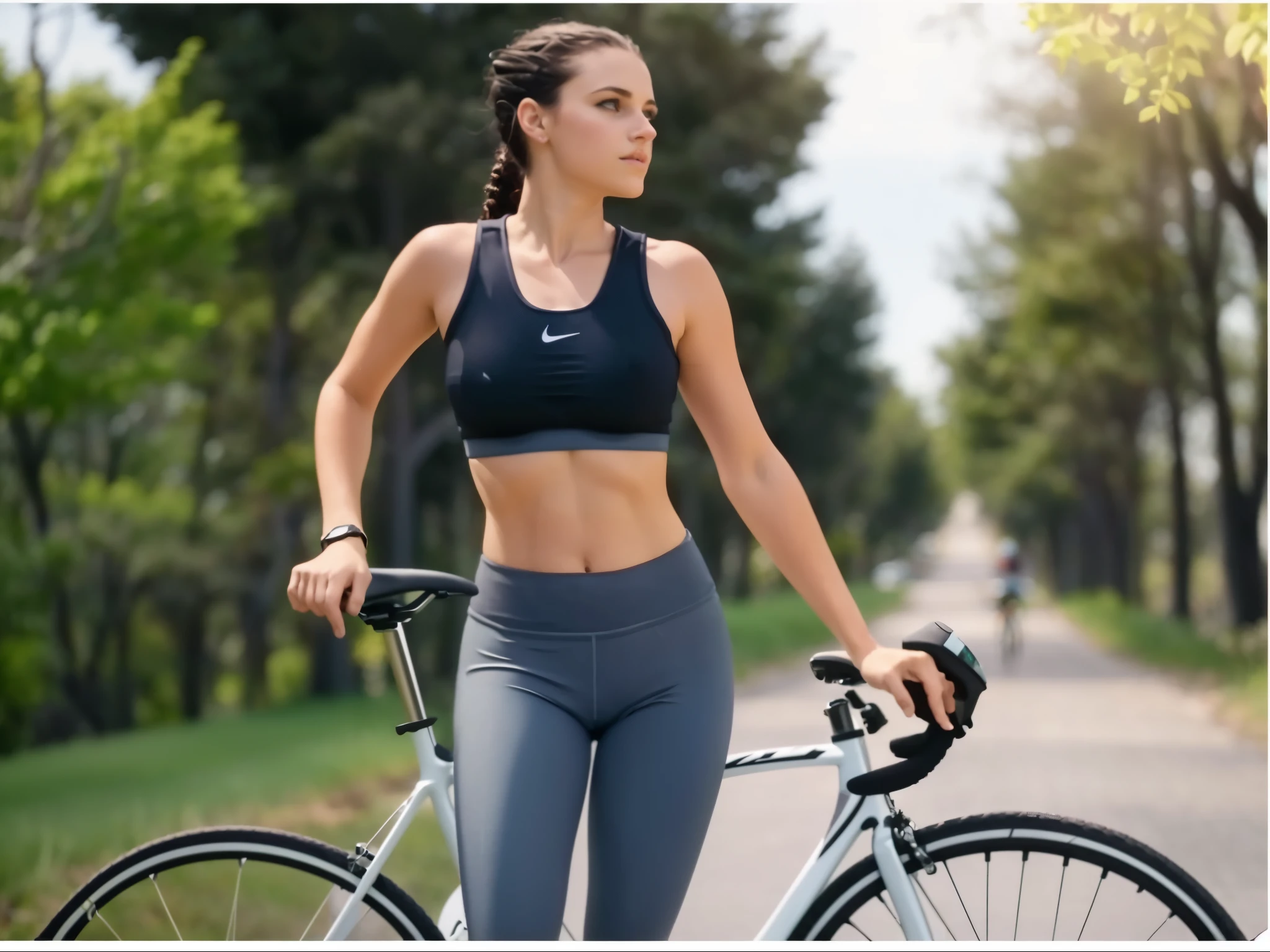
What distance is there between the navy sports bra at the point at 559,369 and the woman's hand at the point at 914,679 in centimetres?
Result: 53

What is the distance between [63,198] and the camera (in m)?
12.1

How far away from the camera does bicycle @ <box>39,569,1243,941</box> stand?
245 centimetres

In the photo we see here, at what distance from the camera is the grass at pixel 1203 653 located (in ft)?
45.9

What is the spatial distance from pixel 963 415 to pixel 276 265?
77.4 ft

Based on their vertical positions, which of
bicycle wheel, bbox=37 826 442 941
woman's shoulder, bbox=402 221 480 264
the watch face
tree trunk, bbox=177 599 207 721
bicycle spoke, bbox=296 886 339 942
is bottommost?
tree trunk, bbox=177 599 207 721

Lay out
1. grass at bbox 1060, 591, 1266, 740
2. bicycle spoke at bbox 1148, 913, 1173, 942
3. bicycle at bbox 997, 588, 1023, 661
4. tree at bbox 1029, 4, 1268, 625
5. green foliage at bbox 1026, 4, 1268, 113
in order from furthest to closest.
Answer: bicycle at bbox 997, 588, 1023, 661 → grass at bbox 1060, 591, 1266, 740 → tree at bbox 1029, 4, 1268, 625 → green foliage at bbox 1026, 4, 1268, 113 → bicycle spoke at bbox 1148, 913, 1173, 942

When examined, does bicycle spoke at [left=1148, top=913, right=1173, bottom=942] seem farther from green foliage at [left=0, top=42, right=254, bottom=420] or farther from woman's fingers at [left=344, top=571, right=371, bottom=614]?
green foliage at [left=0, top=42, right=254, bottom=420]

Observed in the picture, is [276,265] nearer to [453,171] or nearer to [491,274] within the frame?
[453,171]

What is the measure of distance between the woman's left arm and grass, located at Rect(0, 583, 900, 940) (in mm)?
1491

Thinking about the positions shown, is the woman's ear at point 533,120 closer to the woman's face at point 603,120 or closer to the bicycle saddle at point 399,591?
the woman's face at point 603,120

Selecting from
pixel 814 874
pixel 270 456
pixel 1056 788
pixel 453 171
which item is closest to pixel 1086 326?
pixel 453 171

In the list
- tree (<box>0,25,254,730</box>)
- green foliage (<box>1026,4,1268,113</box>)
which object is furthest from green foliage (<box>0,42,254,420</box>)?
green foliage (<box>1026,4,1268,113</box>)

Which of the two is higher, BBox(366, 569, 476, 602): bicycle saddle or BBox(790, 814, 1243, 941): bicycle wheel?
BBox(366, 569, 476, 602): bicycle saddle

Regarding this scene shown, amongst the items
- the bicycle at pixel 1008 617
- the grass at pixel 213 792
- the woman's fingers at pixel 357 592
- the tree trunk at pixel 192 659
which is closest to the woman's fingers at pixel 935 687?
the woman's fingers at pixel 357 592
